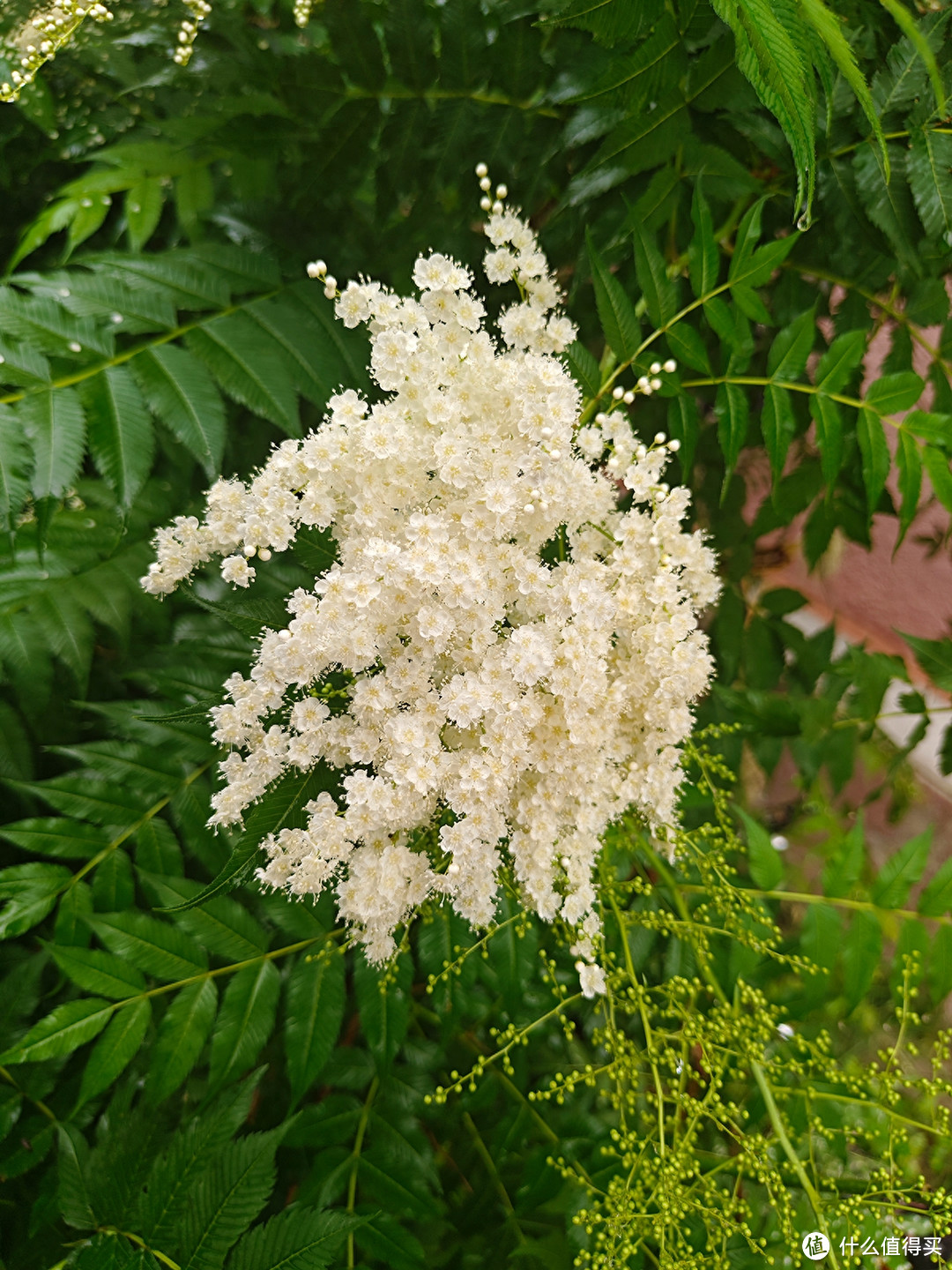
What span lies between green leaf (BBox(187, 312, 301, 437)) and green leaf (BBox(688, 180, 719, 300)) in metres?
0.56

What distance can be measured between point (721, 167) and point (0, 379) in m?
0.95

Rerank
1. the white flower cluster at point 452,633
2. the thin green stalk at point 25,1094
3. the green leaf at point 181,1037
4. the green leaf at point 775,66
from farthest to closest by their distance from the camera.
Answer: the thin green stalk at point 25,1094
the green leaf at point 181,1037
the white flower cluster at point 452,633
the green leaf at point 775,66

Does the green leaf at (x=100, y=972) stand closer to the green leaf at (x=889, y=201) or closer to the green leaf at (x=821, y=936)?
the green leaf at (x=821, y=936)

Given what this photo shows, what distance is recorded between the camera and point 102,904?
1.05 metres

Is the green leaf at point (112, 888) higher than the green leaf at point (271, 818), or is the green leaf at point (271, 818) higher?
the green leaf at point (271, 818)

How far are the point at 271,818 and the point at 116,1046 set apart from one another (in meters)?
0.45

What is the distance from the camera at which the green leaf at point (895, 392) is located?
1.07m

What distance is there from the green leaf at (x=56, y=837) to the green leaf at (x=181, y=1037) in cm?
25

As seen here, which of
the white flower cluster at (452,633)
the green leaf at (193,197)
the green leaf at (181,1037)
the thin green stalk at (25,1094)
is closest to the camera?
the white flower cluster at (452,633)

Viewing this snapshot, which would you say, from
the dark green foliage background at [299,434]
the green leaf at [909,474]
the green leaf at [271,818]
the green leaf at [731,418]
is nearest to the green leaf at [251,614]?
the dark green foliage background at [299,434]

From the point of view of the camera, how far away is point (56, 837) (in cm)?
105

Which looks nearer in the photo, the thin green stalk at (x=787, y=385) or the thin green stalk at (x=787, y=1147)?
the thin green stalk at (x=787, y=1147)

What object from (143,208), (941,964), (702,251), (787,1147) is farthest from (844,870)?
(143,208)

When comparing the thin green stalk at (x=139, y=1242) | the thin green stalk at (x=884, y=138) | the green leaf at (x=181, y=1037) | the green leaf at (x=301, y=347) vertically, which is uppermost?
the green leaf at (x=301, y=347)
